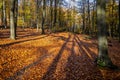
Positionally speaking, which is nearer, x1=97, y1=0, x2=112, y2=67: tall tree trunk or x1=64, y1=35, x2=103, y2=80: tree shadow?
x1=64, y1=35, x2=103, y2=80: tree shadow

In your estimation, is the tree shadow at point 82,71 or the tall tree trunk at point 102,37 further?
the tall tree trunk at point 102,37

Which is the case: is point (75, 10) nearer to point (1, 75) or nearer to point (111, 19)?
point (111, 19)

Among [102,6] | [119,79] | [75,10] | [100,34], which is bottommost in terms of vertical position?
[119,79]

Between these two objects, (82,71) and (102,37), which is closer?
(82,71)

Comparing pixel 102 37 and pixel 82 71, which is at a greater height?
pixel 102 37

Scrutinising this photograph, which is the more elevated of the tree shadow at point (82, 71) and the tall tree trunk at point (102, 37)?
the tall tree trunk at point (102, 37)

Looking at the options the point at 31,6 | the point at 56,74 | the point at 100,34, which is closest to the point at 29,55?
the point at 56,74

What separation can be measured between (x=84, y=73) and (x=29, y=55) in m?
5.20

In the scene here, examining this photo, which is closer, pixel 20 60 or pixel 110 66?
pixel 110 66

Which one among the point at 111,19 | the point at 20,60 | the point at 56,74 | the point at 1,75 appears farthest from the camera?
the point at 111,19

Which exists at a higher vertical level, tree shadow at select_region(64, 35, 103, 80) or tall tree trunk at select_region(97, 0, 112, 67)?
tall tree trunk at select_region(97, 0, 112, 67)

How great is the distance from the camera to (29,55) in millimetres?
13383

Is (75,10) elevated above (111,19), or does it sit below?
above

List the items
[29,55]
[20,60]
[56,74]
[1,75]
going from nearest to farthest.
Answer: [1,75] → [56,74] → [20,60] → [29,55]
